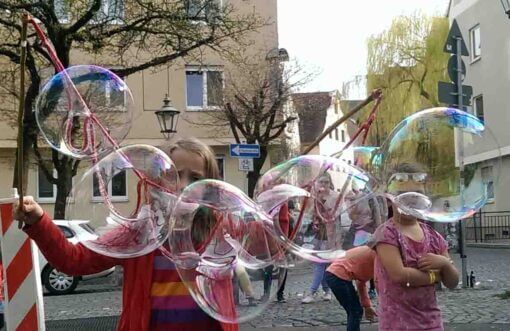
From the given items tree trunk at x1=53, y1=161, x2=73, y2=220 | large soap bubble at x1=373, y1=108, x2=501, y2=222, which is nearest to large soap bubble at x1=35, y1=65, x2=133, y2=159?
large soap bubble at x1=373, y1=108, x2=501, y2=222

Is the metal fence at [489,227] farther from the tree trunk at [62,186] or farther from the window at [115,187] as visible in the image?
the window at [115,187]

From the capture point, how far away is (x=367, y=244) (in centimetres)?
384

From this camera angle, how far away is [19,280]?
5316mm

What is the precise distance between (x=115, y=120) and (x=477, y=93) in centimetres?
3098

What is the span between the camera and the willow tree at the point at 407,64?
1362 inches

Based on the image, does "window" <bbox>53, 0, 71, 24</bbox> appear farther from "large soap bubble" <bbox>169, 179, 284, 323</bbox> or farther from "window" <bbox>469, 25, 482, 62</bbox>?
"window" <bbox>469, 25, 482, 62</bbox>

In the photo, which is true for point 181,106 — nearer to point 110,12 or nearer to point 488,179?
point 110,12

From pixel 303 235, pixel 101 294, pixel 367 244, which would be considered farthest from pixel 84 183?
pixel 101 294

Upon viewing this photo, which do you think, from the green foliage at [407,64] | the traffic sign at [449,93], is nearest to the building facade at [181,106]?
the green foliage at [407,64]

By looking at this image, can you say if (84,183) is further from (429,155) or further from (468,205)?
(468,205)

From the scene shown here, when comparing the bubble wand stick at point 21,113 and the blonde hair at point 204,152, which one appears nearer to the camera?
the bubble wand stick at point 21,113

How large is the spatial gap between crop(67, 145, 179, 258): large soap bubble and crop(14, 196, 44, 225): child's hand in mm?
289

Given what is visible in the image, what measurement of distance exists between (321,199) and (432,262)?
2.09 ft

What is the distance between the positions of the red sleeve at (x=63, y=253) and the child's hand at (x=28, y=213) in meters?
0.02
